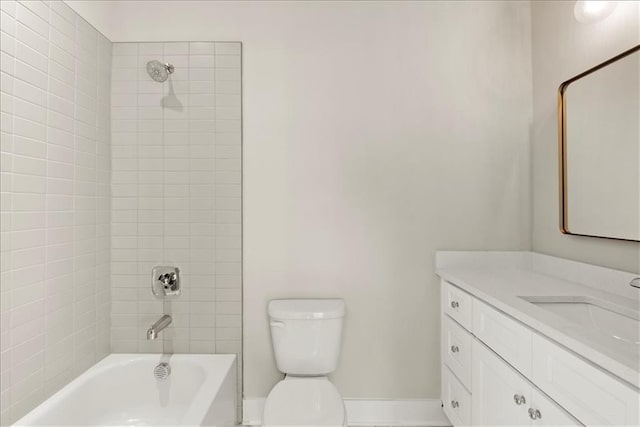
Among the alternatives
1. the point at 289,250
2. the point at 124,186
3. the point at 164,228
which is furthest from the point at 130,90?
the point at 289,250

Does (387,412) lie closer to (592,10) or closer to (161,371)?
(161,371)

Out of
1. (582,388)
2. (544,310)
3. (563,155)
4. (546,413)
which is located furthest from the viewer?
(563,155)

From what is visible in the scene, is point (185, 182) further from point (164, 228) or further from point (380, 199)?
point (380, 199)

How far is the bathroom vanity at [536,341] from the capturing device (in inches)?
35.1

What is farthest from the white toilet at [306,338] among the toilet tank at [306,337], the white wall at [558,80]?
the white wall at [558,80]

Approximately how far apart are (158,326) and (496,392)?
1506mm

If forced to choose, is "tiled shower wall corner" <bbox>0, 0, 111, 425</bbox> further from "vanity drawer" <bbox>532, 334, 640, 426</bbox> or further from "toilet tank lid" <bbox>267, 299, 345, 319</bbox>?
"vanity drawer" <bbox>532, 334, 640, 426</bbox>

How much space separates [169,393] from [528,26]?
270 centimetres

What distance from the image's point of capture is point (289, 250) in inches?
79.7

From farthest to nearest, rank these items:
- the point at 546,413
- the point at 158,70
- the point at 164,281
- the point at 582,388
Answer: the point at 164,281, the point at 158,70, the point at 546,413, the point at 582,388

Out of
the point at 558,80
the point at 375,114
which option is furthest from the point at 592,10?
the point at 375,114

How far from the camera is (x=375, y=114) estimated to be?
2.02 metres

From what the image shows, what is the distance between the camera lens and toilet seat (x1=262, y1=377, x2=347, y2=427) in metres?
1.47

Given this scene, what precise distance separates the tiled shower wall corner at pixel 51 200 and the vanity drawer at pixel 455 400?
1.76 meters
